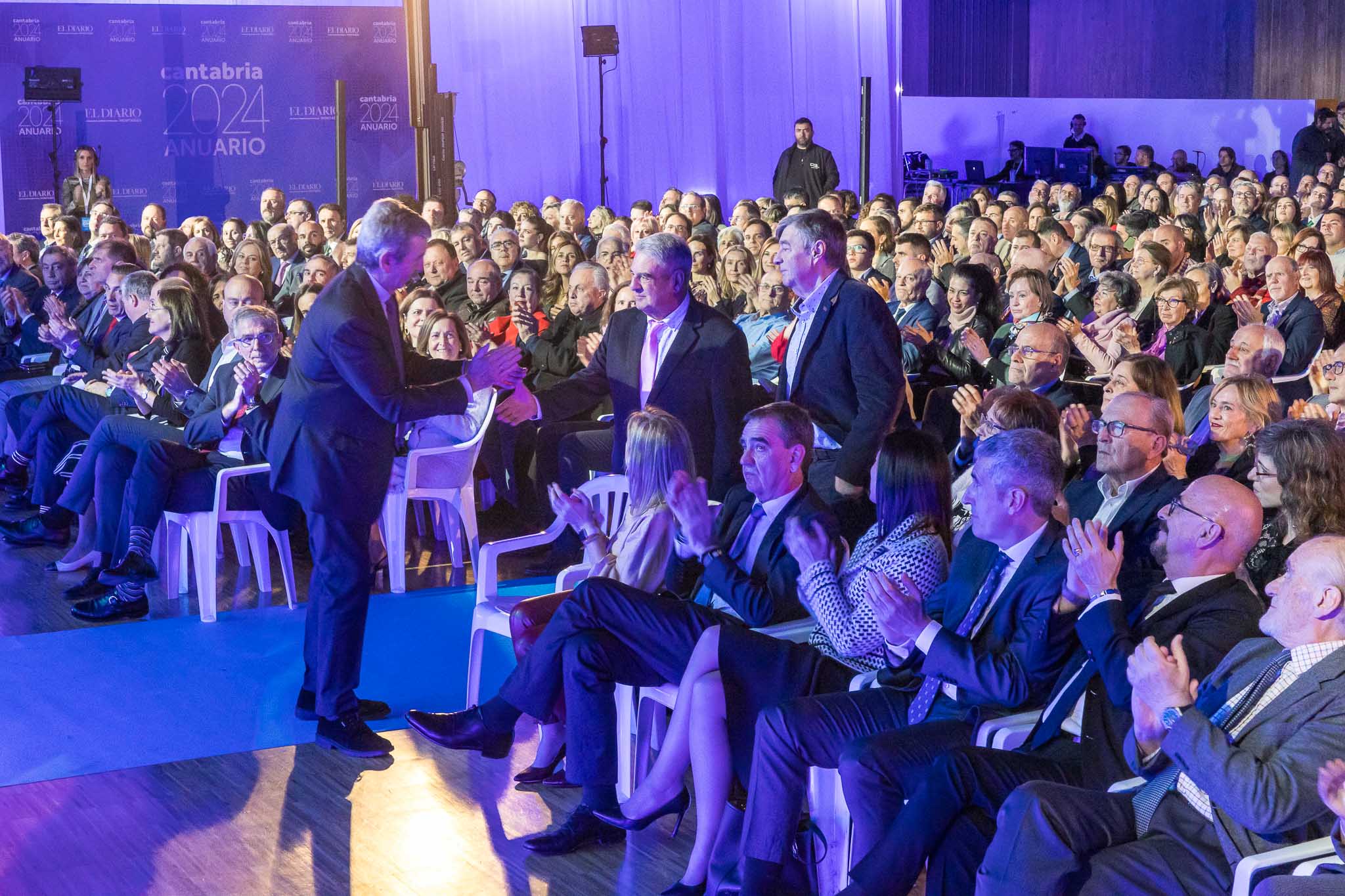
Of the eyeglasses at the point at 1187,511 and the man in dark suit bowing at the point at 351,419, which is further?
the man in dark suit bowing at the point at 351,419

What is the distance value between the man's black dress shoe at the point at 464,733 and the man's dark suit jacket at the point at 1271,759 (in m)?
1.93

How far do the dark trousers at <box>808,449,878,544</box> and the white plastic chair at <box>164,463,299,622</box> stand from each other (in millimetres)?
1903

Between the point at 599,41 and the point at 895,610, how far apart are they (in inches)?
482

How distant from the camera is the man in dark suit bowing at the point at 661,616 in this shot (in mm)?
3398

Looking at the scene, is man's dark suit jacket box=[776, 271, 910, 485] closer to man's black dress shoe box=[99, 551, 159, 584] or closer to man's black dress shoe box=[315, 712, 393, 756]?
man's black dress shoe box=[315, 712, 393, 756]

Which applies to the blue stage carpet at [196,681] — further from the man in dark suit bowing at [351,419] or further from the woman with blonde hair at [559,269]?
the woman with blonde hair at [559,269]

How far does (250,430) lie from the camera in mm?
5156

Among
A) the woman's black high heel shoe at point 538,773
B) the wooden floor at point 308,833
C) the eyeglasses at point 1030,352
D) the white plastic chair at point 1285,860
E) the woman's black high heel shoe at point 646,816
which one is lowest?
the wooden floor at point 308,833

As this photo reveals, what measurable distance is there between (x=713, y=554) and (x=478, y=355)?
101cm

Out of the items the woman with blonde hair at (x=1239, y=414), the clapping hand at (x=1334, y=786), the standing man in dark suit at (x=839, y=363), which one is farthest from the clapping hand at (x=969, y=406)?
the clapping hand at (x=1334, y=786)

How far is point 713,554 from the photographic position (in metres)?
3.41

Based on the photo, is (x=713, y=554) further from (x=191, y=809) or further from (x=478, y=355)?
(x=191, y=809)

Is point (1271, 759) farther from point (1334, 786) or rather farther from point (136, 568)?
point (136, 568)

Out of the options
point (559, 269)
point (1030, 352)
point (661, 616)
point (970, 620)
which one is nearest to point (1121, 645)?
point (970, 620)
